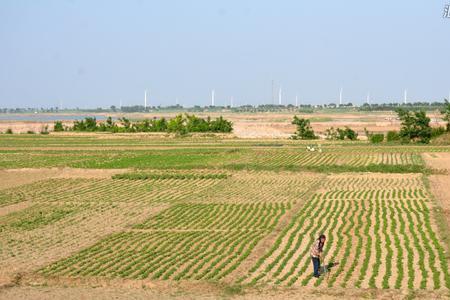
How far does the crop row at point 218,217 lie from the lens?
3147 centimetres

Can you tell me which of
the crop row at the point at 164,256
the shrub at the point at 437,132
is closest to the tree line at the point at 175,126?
the shrub at the point at 437,132

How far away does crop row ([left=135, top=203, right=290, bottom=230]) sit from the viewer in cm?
3147

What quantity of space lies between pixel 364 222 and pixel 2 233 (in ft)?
46.8

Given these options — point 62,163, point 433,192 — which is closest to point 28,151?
point 62,163

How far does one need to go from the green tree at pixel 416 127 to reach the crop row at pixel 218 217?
5141cm

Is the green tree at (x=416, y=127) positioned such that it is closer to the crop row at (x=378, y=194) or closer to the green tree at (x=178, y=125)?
the green tree at (x=178, y=125)

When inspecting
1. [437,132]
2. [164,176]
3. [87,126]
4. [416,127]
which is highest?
[416,127]

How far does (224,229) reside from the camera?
3062 cm

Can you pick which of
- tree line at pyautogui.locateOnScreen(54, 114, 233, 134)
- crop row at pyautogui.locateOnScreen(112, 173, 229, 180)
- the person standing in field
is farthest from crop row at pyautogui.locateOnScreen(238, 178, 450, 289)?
tree line at pyautogui.locateOnScreen(54, 114, 233, 134)

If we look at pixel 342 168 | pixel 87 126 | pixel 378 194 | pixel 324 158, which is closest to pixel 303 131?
pixel 324 158

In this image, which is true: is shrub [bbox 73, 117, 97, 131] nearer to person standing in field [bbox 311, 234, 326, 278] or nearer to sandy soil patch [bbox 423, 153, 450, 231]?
sandy soil patch [bbox 423, 153, 450, 231]

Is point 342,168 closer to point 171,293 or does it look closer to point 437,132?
point 437,132

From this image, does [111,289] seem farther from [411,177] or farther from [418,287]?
[411,177]

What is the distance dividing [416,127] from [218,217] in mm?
57012
